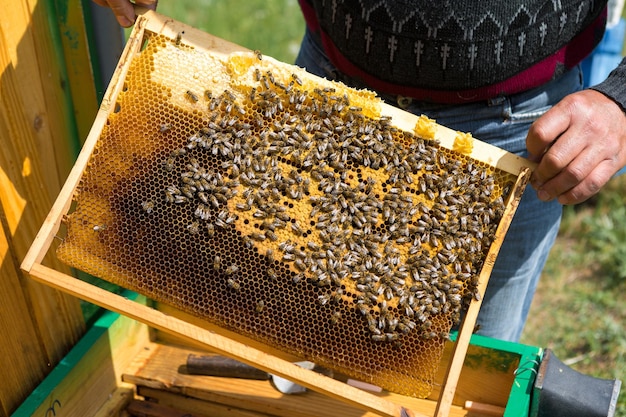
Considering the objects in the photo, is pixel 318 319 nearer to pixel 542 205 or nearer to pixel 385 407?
pixel 385 407

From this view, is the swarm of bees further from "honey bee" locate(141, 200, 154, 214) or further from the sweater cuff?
the sweater cuff

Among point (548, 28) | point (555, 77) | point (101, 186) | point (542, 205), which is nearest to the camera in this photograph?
point (101, 186)

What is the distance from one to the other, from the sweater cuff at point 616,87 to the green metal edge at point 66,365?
2.89 metres

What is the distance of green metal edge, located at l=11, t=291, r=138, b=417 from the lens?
3.30 meters

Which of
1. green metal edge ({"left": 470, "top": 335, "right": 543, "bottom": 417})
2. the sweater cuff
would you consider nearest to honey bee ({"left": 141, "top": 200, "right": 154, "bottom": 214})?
green metal edge ({"left": 470, "top": 335, "right": 543, "bottom": 417})

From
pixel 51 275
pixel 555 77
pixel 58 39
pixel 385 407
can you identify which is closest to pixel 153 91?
pixel 58 39

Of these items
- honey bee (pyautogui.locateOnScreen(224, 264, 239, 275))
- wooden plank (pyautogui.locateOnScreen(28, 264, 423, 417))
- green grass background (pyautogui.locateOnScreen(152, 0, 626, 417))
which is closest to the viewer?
wooden plank (pyautogui.locateOnScreen(28, 264, 423, 417))

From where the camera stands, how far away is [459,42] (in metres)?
3.23

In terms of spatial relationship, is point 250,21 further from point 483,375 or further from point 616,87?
point 616,87

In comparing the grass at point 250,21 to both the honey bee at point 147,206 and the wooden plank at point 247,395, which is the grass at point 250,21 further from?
the honey bee at point 147,206

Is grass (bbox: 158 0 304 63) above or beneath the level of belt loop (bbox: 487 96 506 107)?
above

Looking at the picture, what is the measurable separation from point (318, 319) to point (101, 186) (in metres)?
1.14

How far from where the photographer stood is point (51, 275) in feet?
9.17

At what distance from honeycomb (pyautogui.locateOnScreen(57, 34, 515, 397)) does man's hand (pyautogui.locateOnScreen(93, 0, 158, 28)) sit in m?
0.14
